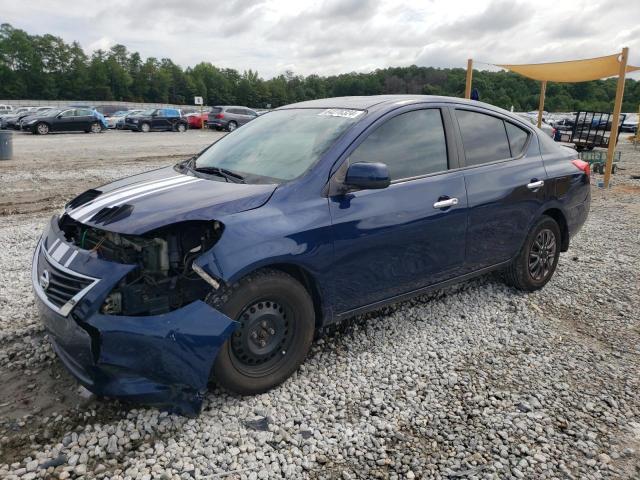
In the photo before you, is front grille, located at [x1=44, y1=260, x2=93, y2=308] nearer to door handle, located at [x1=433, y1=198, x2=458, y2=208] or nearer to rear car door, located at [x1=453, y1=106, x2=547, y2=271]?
door handle, located at [x1=433, y1=198, x2=458, y2=208]

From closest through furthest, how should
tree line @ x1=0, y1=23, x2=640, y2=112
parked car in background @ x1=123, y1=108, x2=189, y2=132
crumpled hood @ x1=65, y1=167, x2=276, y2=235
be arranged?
crumpled hood @ x1=65, y1=167, x2=276, y2=235, parked car in background @ x1=123, y1=108, x2=189, y2=132, tree line @ x1=0, y1=23, x2=640, y2=112

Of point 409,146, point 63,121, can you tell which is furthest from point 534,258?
point 63,121

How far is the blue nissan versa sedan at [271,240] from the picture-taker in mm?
2578

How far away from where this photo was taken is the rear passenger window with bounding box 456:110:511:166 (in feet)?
13.3

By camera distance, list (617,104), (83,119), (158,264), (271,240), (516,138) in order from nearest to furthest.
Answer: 1. (158,264)
2. (271,240)
3. (516,138)
4. (617,104)
5. (83,119)

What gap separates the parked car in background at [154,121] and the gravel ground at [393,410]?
1125 inches

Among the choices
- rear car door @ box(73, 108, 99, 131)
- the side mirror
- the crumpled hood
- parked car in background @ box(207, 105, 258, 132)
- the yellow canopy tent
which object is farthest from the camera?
parked car in background @ box(207, 105, 258, 132)

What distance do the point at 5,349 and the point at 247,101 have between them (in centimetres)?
10754

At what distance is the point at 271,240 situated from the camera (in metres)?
2.84

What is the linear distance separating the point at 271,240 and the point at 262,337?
578 millimetres

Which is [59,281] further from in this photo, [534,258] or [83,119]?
[83,119]

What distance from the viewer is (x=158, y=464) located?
2.44 metres

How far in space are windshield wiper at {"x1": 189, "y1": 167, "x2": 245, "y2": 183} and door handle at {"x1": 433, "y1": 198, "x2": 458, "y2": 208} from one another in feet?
4.60

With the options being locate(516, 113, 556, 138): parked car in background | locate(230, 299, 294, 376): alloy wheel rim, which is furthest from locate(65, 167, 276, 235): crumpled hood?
locate(516, 113, 556, 138): parked car in background
